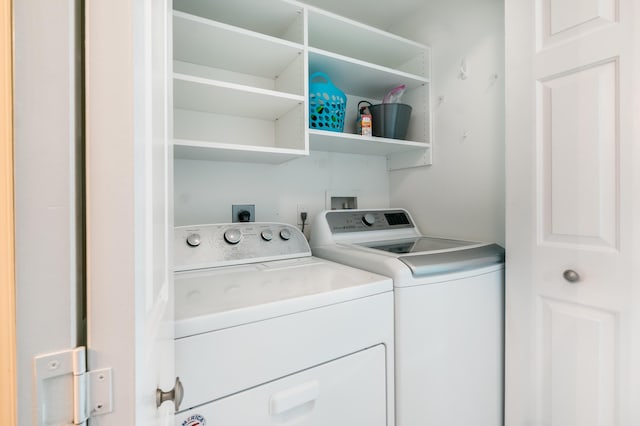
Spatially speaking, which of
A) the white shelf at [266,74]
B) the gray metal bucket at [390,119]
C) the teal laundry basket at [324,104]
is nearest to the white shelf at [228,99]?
the white shelf at [266,74]

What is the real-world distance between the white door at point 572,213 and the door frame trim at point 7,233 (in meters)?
1.47

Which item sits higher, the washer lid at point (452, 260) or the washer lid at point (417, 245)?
the washer lid at point (417, 245)

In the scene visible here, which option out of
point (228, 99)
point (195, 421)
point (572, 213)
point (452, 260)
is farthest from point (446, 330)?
point (228, 99)

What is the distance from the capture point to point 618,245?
97 cm

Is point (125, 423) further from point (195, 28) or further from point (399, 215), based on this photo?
point (399, 215)

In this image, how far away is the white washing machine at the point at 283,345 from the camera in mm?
746

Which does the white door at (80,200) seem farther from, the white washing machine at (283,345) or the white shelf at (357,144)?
the white shelf at (357,144)

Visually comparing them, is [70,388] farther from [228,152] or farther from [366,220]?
[366,220]

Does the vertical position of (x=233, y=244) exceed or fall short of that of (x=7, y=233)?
it falls short

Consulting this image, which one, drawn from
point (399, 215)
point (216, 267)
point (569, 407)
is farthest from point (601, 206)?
point (216, 267)

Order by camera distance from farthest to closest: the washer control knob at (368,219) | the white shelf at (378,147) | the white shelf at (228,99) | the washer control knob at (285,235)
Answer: the washer control knob at (368,219)
the white shelf at (378,147)
the washer control knob at (285,235)
the white shelf at (228,99)

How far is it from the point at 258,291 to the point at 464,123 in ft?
5.05

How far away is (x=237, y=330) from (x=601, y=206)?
1.28m

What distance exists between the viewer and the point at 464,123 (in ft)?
5.66
